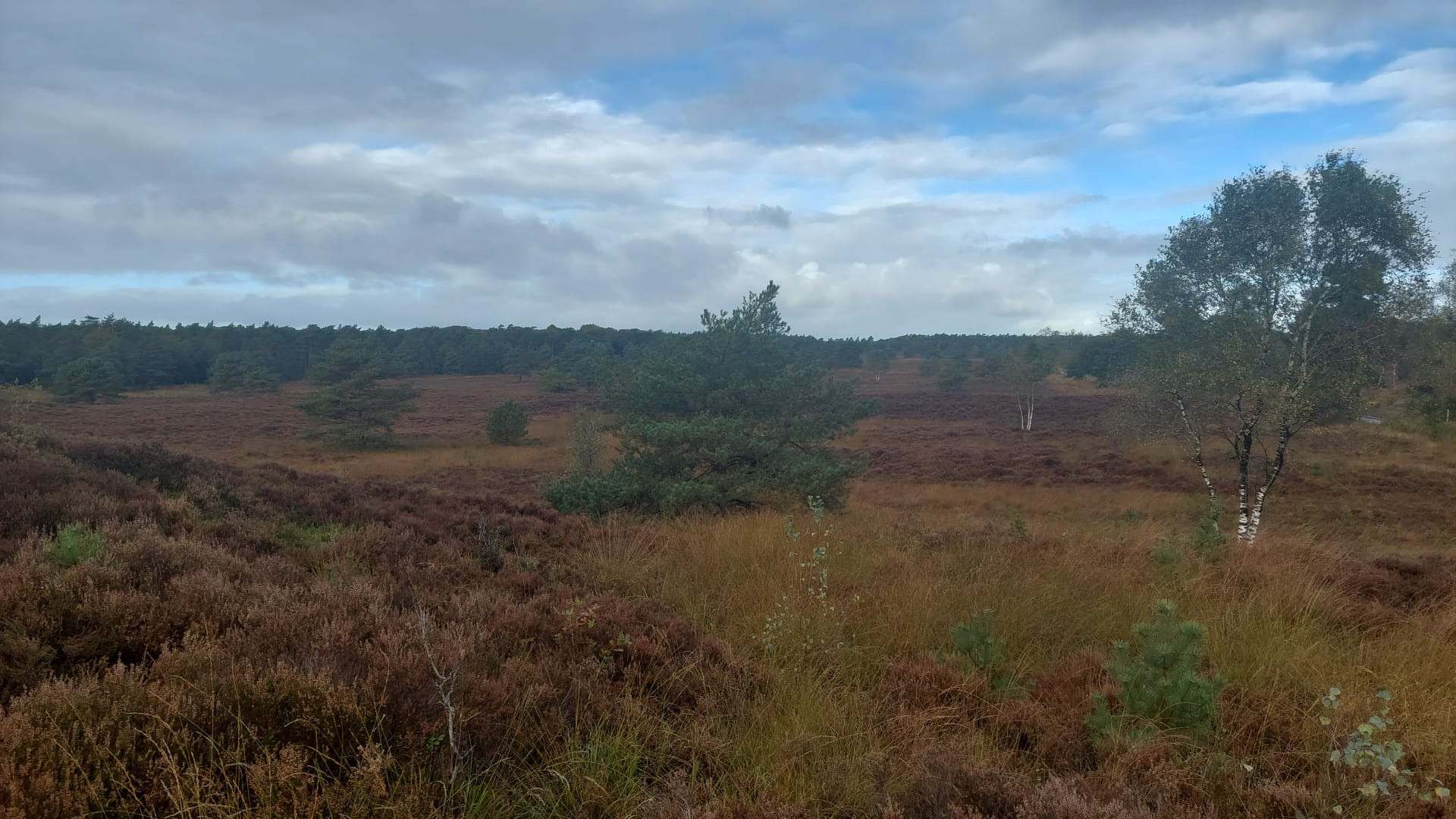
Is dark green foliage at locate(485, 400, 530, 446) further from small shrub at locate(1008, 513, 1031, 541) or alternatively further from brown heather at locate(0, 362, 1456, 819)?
small shrub at locate(1008, 513, 1031, 541)

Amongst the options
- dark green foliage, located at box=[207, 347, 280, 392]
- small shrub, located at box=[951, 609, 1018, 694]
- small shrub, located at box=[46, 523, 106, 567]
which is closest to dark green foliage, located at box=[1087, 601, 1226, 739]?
small shrub, located at box=[951, 609, 1018, 694]

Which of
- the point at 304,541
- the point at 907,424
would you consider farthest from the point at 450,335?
the point at 304,541

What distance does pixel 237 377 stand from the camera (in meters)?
61.8

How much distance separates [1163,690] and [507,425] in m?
38.4

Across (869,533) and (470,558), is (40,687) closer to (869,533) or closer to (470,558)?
(470,558)

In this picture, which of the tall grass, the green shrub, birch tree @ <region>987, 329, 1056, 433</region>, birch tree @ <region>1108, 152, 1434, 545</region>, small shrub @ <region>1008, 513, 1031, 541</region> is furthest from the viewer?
birch tree @ <region>987, 329, 1056, 433</region>

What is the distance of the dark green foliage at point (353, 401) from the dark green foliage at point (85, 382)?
22.3 metres

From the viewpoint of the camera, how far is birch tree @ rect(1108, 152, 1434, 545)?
51.7 ft

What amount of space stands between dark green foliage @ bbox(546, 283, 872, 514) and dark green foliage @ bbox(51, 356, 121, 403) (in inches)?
2180

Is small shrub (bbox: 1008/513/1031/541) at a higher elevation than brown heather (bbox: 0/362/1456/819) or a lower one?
lower

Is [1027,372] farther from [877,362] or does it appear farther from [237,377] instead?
[237,377]

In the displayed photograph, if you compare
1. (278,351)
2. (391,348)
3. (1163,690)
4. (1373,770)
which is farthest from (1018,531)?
(391,348)

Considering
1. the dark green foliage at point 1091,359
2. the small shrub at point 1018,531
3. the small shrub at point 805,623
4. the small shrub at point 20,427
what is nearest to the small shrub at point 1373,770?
the small shrub at point 805,623

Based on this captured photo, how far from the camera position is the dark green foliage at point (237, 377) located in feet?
200
